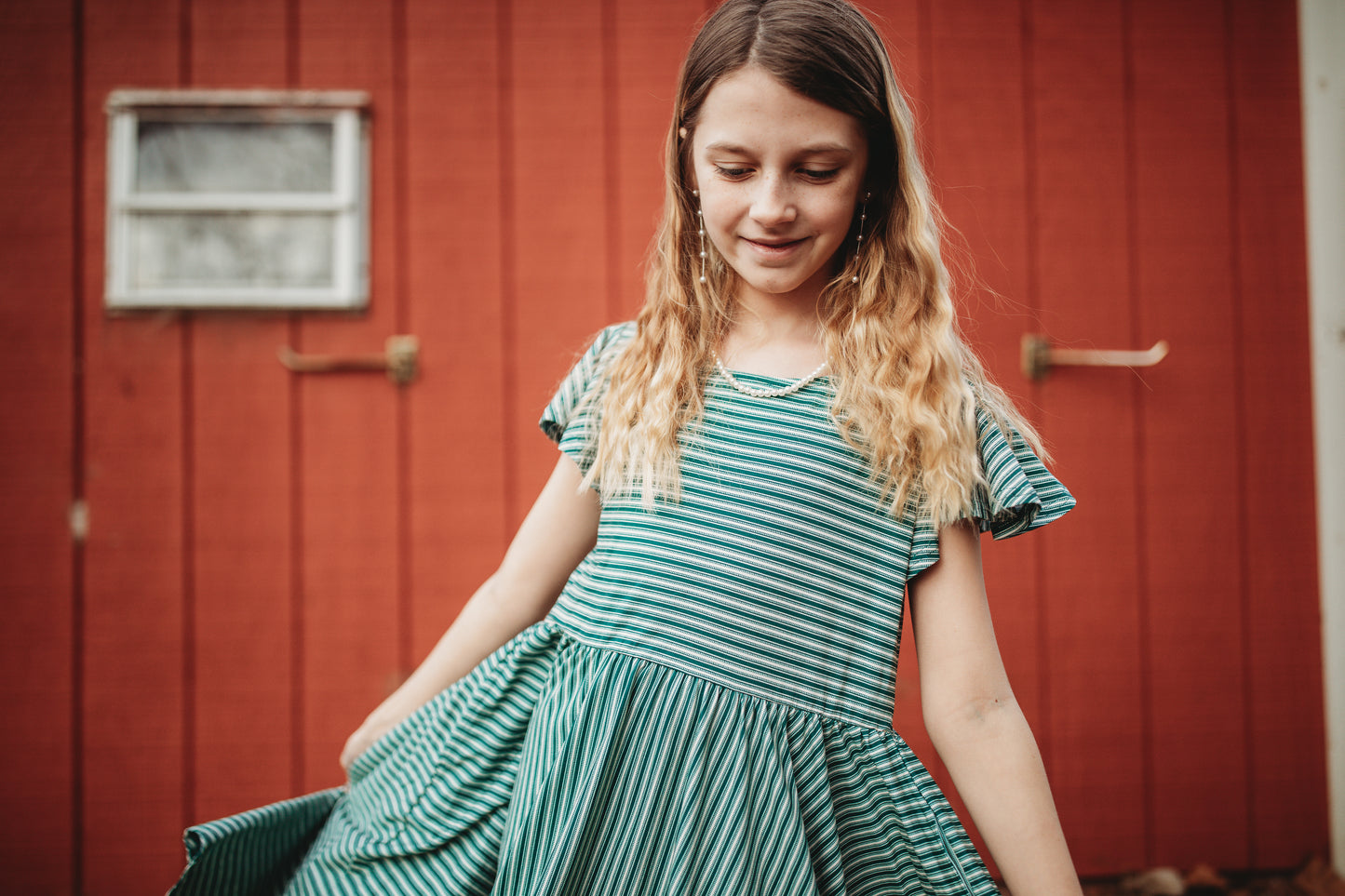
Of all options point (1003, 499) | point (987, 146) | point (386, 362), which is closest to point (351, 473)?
point (386, 362)

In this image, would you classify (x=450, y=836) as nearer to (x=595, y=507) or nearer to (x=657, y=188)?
(x=595, y=507)

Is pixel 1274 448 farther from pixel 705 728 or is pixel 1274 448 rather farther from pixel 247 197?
pixel 247 197

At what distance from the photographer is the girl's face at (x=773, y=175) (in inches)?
32.2

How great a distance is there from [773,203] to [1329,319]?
1.81 meters

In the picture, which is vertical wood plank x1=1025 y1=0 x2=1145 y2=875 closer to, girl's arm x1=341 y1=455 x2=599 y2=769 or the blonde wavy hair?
the blonde wavy hair

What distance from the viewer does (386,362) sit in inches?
77.0

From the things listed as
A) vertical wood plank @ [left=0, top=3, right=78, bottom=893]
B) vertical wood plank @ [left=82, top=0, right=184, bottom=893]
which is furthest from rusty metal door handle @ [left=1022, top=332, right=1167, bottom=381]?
vertical wood plank @ [left=0, top=3, right=78, bottom=893]

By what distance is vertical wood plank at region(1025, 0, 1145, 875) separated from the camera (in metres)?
1.98

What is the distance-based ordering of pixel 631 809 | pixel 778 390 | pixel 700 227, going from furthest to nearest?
pixel 700 227 < pixel 778 390 < pixel 631 809

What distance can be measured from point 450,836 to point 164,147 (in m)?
1.79

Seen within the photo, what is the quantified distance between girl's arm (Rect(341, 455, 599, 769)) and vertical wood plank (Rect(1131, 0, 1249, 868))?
61.8 inches

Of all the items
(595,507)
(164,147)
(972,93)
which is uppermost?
(972,93)

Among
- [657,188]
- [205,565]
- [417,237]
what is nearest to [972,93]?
[657,188]

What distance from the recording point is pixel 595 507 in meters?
0.99
